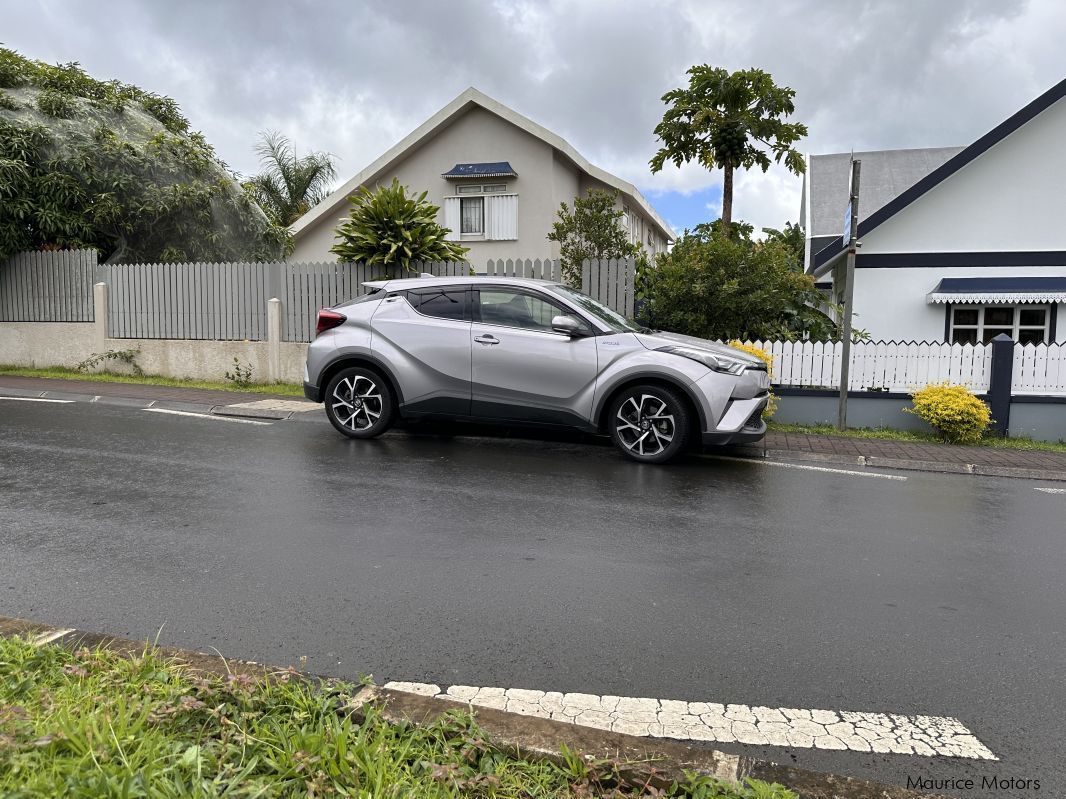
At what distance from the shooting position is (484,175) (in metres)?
20.5

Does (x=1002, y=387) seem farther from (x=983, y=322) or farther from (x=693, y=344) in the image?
(x=983, y=322)

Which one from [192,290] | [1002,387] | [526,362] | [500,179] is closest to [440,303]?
Result: [526,362]

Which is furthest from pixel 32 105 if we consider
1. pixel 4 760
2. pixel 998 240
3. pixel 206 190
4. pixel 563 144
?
pixel 998 240

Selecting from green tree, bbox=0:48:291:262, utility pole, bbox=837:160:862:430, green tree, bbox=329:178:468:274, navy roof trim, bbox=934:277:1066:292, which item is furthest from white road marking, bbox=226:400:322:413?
navy roof trim, bbox=934:277:1066:292

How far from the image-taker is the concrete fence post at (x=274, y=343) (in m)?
13.8

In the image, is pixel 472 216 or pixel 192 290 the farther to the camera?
pixel 472 216

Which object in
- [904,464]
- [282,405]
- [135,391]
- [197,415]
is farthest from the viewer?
[135,391]

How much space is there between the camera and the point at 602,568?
4645mm

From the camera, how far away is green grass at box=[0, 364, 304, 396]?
1315 cm

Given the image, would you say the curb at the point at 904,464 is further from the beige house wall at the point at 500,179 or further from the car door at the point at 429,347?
the beige house wall at the point at 500,179

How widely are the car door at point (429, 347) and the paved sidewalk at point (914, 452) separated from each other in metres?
3.51

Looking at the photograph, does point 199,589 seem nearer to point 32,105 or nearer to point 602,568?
point 602,568

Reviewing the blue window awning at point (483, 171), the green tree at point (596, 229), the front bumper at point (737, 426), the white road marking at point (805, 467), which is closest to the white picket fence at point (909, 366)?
the white road marking at point (805, 467)

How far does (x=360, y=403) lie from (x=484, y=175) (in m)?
13.0
